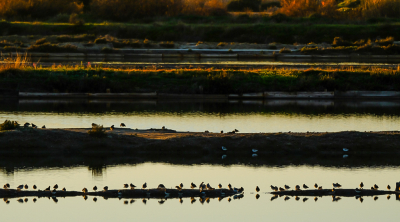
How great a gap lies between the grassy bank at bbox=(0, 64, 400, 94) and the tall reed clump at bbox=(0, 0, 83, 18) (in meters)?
49.8

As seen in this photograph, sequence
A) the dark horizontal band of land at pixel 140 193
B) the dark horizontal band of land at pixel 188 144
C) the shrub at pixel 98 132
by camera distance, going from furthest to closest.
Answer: the shrub at pixel 98 132, the dark horizontal band of land at pixel 188 144, the dark horizontal band of land at pixel 140 193

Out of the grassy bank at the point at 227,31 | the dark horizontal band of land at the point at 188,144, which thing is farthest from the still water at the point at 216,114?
the grassy bank at the point at 227,31

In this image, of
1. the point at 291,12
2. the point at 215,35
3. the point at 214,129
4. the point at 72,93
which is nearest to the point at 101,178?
the point at 214,129

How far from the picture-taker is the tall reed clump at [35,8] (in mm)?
81312

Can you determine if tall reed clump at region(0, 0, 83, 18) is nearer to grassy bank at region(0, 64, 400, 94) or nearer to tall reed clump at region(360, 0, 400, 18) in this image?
tall reed clump at region(360, 0, 400, 18)

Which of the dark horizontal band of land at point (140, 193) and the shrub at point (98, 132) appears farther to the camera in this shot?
the shrub at point (98, 132)

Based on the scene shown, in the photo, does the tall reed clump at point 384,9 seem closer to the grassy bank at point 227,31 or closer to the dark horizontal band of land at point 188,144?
Result: the grassy bank at point 227,31

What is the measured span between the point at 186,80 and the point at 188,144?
51.2ft

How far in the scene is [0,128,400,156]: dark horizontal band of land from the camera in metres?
18.2

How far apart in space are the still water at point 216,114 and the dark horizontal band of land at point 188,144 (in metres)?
3.63

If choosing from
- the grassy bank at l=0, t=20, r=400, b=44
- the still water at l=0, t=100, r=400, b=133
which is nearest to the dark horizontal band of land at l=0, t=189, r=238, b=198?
the still water at l=0, t=100, r=400, b=133

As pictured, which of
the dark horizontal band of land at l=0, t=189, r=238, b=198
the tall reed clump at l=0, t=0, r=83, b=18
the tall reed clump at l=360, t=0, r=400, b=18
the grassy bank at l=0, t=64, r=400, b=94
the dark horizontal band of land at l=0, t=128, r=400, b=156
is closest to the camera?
the dark horizontal band of land at l=0, t=189, r=238, b=198

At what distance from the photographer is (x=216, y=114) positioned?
1067 inches

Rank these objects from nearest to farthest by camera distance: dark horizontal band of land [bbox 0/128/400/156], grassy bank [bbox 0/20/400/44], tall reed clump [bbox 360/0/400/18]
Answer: dark horizontal band of land [bbox 0/128/400/156], grassy bank [bbox 0/20/400/44], tall reed clump [bbox 360/0/400/18]
